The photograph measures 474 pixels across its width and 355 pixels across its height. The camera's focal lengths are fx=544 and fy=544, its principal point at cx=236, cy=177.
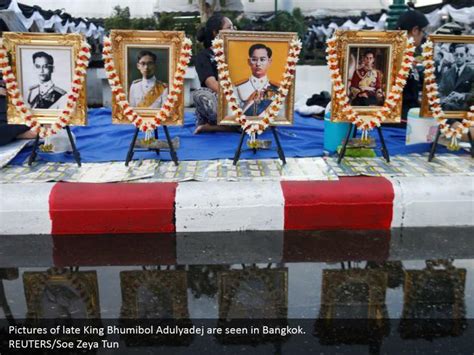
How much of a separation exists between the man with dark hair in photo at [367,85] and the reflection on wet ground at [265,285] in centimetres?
151

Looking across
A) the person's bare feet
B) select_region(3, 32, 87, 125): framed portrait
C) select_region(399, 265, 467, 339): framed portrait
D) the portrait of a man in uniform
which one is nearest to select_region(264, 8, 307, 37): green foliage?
the person's bare feet

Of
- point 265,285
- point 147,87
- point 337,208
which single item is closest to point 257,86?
point 147,87

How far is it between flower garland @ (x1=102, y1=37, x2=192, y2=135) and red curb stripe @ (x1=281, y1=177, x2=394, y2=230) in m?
1.45

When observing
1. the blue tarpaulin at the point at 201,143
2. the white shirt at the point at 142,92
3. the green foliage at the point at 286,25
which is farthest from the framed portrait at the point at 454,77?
the green foliage at the point at 286,25

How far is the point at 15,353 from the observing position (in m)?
2.72

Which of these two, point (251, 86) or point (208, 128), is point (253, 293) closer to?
point (251, 86)

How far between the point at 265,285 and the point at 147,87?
254cm

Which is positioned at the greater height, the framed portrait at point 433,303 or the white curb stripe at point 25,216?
the white curb stripe at point 25,216

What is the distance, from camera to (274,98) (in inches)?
209

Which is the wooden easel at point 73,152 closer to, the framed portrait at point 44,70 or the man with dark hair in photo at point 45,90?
the framed portrait at point 44,70

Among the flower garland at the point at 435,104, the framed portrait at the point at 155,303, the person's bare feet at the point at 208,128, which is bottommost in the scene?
the framed portrait at the point at 155,303

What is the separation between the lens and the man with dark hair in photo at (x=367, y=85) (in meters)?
5.30

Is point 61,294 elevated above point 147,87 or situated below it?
below

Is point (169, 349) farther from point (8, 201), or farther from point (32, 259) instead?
point (8, 201)
